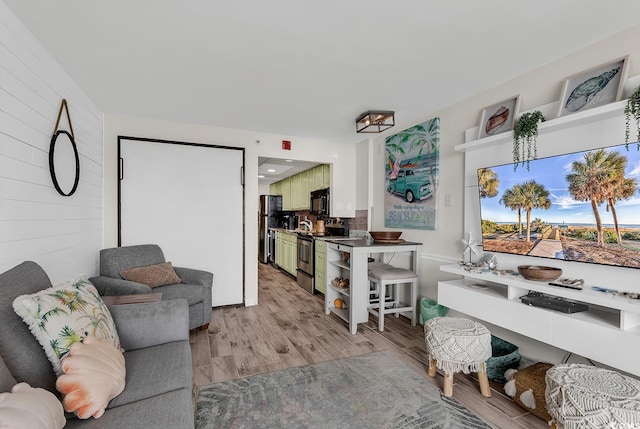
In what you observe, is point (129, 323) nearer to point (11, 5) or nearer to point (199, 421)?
point (199, 421)

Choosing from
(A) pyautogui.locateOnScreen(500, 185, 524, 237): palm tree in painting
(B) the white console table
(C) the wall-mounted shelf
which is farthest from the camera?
(A) pyautogui.locateOnScreen(500, 185, 524, 237): palm tree in painting

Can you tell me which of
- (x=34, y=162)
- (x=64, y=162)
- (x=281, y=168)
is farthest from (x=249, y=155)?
(x=34, y=162)

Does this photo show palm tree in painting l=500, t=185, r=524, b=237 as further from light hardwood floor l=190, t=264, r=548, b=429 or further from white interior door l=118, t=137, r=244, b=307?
white interior door l=118, t=137, r=244, b=307

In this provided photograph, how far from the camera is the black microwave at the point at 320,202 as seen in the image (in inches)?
193

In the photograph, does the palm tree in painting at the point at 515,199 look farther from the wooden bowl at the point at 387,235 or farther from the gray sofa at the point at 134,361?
the gray sofa at the point at 134,361

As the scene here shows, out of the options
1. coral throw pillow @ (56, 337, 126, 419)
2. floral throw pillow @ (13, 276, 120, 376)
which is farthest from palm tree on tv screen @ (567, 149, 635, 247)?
floral throw pillow @ (13, 276, 120, 376)

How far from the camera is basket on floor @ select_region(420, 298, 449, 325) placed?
9.90ft

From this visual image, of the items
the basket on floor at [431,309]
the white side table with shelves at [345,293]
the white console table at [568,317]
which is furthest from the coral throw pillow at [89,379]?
the basket on floor at [431,309]

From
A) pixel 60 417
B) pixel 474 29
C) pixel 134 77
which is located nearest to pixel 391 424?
pixel 60 417

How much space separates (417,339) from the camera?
296 cm

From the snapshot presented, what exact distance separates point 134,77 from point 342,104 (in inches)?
73.8

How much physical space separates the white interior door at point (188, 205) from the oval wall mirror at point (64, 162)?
35.4 inches

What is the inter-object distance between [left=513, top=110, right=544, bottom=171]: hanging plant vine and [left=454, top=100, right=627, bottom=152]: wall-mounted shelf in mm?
49

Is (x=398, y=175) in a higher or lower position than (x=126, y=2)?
lower
